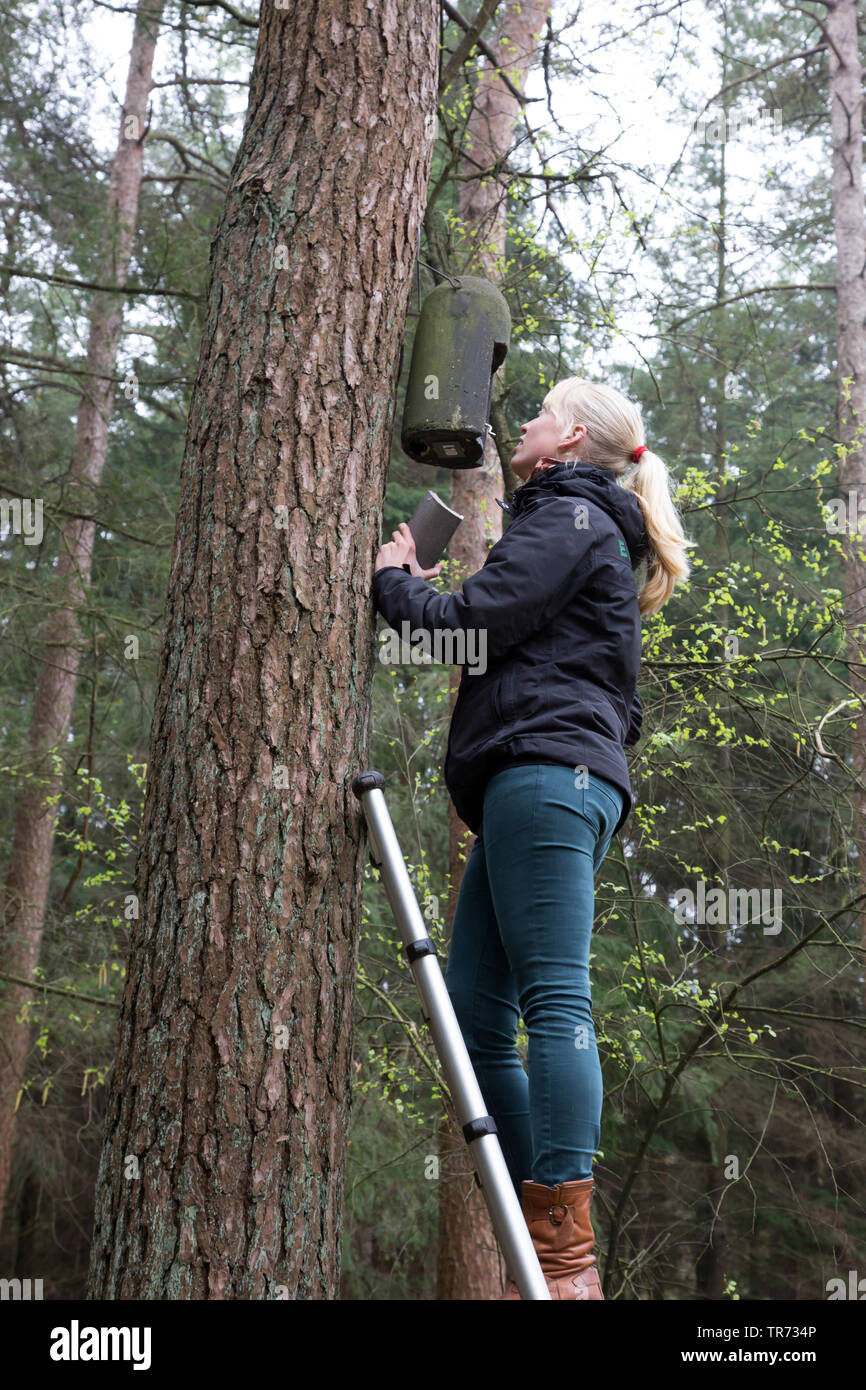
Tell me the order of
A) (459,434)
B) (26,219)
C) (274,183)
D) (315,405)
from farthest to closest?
1. (26,219)
2. (459,434)
3. (274,183)
4. (315,405)

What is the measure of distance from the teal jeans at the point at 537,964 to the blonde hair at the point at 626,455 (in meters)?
0.63

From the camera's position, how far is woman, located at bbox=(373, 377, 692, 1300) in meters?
2.11

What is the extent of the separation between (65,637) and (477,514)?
305 cm

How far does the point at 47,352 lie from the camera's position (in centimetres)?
1081

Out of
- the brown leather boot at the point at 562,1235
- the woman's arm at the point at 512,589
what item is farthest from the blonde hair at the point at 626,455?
the brown leather boot at the point at 562,1235

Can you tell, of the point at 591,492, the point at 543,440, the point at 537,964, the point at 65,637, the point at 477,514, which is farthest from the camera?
the point at 65,637

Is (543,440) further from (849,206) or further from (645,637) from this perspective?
(849,206)

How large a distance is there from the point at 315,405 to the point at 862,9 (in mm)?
10661

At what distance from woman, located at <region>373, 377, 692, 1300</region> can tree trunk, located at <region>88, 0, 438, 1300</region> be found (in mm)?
257

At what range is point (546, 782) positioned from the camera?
226 centimetres

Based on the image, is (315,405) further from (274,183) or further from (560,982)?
(560,982)

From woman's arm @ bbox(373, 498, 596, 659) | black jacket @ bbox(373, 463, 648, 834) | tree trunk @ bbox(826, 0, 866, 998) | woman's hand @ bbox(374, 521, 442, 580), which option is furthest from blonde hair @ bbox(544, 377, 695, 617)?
tree trunk @ bbox(826, 0, 866, 998)

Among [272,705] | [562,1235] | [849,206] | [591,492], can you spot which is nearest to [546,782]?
[272,705]
